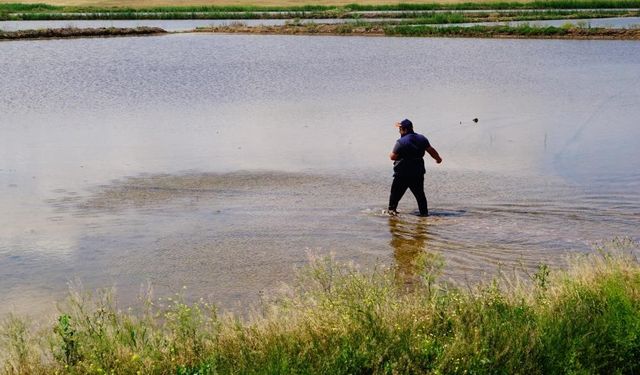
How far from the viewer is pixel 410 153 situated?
14.4 meters

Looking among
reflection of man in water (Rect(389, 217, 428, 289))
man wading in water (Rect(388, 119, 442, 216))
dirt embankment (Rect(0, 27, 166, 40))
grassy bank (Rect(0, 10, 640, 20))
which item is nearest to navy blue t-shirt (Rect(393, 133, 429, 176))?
man wading in water (Rect(388, 119, 442, 216))

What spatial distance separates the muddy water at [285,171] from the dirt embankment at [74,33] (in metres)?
18.8

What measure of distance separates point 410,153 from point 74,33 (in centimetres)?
4616

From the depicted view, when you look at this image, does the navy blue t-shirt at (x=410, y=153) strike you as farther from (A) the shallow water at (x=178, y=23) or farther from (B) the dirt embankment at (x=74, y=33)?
(A) the shallow water at (x=178, y=23)

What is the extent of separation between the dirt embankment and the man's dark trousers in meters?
44.1

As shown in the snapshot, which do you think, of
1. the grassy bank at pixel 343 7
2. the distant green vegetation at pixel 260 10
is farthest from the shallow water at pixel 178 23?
the grassy bank at pixel 343 7

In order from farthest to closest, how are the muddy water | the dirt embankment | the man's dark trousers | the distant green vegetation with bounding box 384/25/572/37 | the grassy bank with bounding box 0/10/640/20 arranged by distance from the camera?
the grassy bank with bounding box 0/10/640/20 → the dirt embankment → the distant green vegetation with bounding box 384/25/572/37 → the man's dark trousers → the muddy water

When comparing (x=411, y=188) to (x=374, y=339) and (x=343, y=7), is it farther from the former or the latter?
(x=343, y=7)

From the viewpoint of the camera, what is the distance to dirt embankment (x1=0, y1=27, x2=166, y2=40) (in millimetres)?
54062

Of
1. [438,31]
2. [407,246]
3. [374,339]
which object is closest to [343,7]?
[438,31]

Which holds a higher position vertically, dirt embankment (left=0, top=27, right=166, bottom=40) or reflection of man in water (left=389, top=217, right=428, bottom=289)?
dirt embankment (left=0, top=27, right=166, bottom=40)

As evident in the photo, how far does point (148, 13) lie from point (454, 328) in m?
73.7

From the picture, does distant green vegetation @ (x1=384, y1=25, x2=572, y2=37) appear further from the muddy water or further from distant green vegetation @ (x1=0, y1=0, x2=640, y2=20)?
the muddy water

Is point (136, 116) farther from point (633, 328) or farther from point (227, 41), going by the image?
point (227, 41)
